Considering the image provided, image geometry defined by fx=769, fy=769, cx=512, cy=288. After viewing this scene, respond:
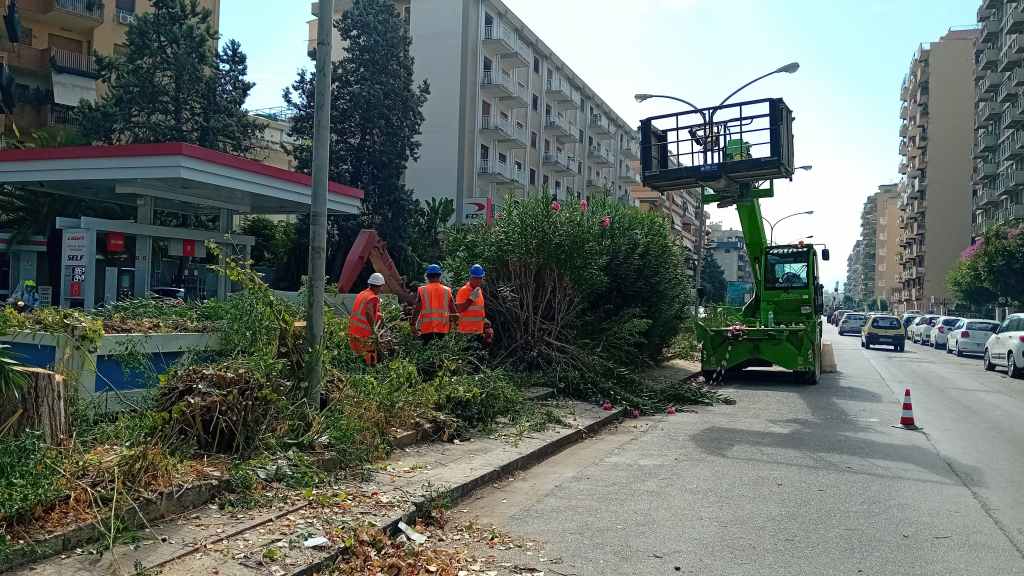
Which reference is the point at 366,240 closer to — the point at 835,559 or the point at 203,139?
the point at 835,559

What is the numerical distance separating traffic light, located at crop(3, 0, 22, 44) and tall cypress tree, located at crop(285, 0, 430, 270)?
34.4 feet

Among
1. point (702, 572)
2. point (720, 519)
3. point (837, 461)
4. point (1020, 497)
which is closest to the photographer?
point (702, 572)

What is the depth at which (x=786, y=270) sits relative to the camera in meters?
16.3

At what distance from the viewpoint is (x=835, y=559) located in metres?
4.78

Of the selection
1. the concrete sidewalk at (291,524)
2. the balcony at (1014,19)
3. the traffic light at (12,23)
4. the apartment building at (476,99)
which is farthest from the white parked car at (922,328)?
the traffic light at (12,23)

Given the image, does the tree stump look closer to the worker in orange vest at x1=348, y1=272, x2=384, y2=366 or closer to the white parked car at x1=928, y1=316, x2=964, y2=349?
the worker in orange vest at x1=348, y1=272, x2=384, y2=366

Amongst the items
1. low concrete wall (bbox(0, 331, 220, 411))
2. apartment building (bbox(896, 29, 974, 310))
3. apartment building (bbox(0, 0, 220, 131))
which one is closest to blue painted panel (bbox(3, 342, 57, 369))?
low concrete wall (bbox(0, 331, 220, 411))

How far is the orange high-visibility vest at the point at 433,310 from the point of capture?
387 inches

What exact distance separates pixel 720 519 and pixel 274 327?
160 inches

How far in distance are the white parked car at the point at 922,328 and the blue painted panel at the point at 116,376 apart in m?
39.0

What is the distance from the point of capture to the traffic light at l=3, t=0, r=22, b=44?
99.3 ft

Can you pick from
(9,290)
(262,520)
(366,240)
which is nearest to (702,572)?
(262,520)

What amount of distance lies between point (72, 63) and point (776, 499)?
35.7 m

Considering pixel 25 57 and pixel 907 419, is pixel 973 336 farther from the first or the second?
pixel 25 57
